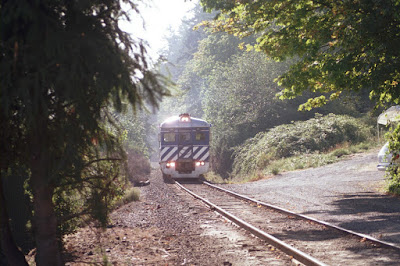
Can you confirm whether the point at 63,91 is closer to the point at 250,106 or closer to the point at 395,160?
the point at 395,160

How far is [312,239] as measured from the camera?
812cm

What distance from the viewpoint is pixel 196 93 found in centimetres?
6994

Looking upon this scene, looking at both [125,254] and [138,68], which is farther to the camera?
[125,254]

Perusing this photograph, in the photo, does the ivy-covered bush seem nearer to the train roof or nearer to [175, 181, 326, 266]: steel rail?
the train roof

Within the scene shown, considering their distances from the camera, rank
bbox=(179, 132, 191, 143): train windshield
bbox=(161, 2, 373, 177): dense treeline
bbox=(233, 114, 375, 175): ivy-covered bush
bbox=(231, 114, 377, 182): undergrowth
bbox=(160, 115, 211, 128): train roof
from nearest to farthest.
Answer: bbox=(179, 132, 191, 143): train windshield → bbox=(160, 115, 211, 128): train roof → bbox=(231, 114, 377, 182): undergrowth → bbox=(233, 114, 375, 175): ivy-covered bush → bbox=(161, 2, 373, 177): dense treeline

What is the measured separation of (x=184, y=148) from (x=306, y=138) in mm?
9148

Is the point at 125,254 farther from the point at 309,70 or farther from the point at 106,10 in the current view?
the point at 309,70

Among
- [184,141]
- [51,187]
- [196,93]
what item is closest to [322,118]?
[184,141]

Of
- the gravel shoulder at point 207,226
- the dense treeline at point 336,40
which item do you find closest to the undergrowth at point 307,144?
the gravel shoulder at point 207,226

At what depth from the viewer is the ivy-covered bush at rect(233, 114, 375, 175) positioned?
1094 inches

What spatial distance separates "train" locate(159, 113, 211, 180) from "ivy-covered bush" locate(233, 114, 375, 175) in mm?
5763

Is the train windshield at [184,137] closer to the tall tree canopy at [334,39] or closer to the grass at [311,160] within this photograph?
the grass at [311,160]

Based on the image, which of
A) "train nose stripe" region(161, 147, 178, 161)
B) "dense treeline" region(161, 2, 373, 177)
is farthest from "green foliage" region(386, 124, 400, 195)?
"dense treeline" region(161, 2, 373, 177)

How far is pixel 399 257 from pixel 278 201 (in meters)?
7.37
